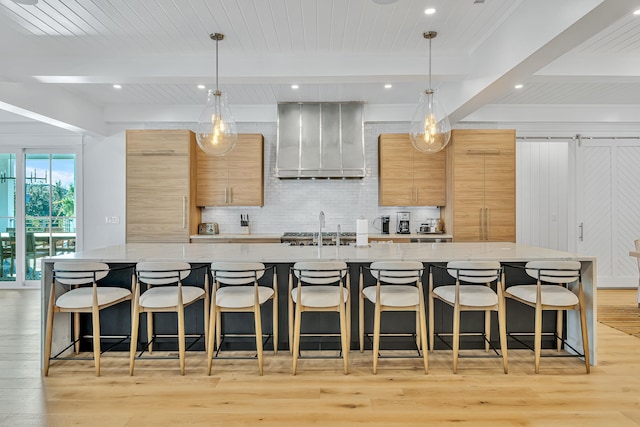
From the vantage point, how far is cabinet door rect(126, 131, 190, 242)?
5977 mm

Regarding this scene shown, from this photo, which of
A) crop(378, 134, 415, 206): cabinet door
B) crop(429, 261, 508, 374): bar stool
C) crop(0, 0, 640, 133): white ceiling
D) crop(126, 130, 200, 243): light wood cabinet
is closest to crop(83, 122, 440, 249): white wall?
crop(378, 134, 415, 206): cabinet door

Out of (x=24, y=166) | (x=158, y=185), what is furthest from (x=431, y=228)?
(x=24, y=166)

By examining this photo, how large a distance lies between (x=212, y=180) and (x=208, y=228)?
77 cm

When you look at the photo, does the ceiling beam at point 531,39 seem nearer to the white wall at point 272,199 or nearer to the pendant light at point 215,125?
the white wall at point 272,199

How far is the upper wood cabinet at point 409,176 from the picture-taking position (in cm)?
623

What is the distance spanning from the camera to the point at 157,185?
19.6 feet

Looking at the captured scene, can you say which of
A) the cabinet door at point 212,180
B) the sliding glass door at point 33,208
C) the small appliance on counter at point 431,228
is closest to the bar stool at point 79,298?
the cabinet door at point 212,180

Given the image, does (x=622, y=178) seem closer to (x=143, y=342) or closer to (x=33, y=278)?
(x=143, y=342)

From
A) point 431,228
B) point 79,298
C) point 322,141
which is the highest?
point 322,141

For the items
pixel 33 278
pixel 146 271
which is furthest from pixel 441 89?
pixel 33 278

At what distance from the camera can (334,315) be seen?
373cm

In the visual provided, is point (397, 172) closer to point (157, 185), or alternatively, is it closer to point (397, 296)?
point (397, 296)

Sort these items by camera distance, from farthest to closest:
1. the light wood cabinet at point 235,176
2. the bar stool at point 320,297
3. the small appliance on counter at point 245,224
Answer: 1. the small appliance on counter at point 245,224
2. the light wood cabinet at point 235,176
3. the bar stool at point 320,297

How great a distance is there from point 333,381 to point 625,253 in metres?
6.17
